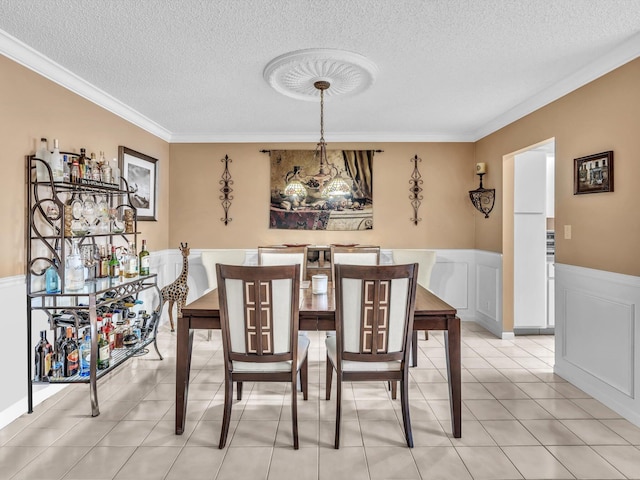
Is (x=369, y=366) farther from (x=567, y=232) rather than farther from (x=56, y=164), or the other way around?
(x=56, y=164)

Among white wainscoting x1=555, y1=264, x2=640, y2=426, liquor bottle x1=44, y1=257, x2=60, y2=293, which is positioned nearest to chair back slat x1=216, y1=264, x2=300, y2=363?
liquor bottle x1=44, y1=257, x2=60, y2=293

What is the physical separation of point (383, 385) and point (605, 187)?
2083 mm

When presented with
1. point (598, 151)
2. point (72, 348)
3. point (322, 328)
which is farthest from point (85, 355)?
point (598, 151)

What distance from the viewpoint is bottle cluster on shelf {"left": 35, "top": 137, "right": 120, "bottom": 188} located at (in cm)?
259

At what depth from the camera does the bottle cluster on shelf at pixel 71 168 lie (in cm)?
259

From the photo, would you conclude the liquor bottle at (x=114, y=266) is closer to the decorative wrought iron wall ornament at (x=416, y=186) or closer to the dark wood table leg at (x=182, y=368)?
the dark wood table leg at (x=182, y=368)

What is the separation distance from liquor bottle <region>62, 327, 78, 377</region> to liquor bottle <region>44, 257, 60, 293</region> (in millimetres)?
290

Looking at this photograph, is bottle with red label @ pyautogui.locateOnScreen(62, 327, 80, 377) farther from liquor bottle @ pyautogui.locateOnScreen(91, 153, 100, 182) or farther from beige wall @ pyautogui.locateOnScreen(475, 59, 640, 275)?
beige wall @ pyautogui.locateOnScreen(475, 59, 640, 275)

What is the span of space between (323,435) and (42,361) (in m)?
1.91

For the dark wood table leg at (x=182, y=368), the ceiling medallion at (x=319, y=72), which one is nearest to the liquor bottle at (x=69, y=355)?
the dark wood table leg at (x=182, y=368)

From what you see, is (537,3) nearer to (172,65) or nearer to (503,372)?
(172,65)

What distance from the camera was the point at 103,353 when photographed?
277 centimetres

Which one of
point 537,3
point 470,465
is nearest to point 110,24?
point 537,3

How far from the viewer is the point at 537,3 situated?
2025 millimetres
